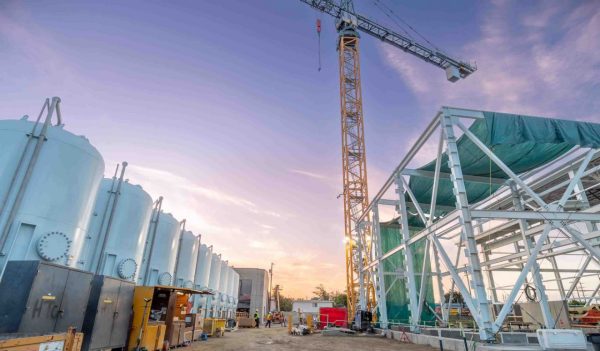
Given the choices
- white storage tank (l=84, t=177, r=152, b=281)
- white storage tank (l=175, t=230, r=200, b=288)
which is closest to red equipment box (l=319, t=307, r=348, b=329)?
white storage tank (l=175, t=230, r=200, b=288)

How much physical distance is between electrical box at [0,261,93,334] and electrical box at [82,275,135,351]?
3.58 ft

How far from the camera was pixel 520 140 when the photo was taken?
12.2 m

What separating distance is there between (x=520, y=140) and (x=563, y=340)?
747cm

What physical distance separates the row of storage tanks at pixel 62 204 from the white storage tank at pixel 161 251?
149 inches

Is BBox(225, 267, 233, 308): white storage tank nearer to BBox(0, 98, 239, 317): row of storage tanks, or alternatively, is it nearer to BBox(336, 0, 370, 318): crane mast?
BBox(336, 0, 370, 318): crane mast

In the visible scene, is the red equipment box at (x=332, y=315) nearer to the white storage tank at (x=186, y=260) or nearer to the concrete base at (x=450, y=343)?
the concrete base at (x=450, y=343)

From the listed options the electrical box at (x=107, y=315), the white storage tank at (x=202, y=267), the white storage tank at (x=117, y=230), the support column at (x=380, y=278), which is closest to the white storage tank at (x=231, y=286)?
the white storage tank at (x=202, y=267)

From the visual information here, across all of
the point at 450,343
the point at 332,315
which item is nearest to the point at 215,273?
the point at 332,315

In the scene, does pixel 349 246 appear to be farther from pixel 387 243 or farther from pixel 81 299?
pixel 81 299

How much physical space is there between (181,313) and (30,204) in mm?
9057

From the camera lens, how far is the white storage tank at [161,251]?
18.4 metres

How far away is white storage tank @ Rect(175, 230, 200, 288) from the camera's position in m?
23.7

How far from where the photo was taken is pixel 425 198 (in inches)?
806

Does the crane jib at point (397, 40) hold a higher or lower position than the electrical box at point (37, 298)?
higher
